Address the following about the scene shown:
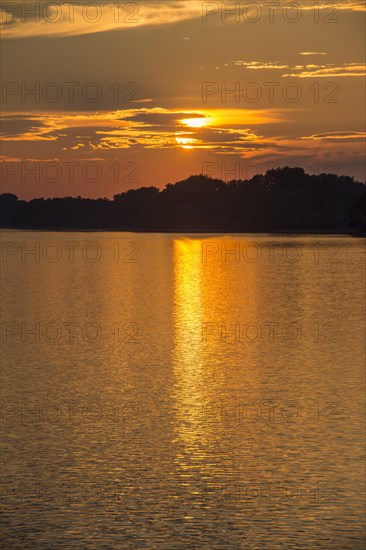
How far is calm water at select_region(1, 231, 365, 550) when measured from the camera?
2053 centimetres

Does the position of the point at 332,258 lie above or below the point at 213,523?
above

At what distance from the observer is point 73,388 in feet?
118

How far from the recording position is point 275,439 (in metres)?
27.6

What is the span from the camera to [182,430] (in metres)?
28.5

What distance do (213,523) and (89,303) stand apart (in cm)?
5608

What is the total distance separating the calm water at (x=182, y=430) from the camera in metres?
20.5

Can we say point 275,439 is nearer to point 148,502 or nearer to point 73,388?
point 148,502

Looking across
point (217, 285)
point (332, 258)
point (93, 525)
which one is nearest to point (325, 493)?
point (93, 525)

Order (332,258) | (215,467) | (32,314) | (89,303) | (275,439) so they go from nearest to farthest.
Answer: (215,467) < (275,439) < (32,314) < (89,303) < (332,258)

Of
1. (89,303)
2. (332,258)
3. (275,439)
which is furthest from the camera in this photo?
(332,258)

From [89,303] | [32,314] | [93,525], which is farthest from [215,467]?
[89,303]

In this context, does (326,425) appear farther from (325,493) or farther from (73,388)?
(73,388)

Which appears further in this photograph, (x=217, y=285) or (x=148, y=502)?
(x=217, y=285)

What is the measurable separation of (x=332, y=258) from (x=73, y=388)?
120755 millimetres
